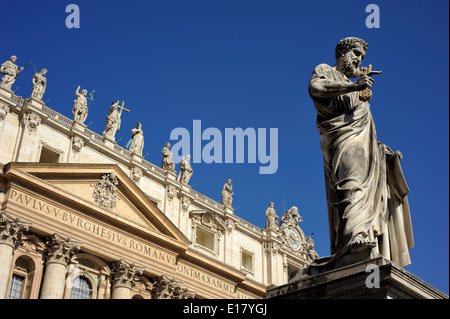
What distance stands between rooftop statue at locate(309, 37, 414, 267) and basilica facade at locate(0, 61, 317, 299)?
Result: 2115 centimetres

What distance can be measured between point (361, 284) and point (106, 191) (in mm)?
25929

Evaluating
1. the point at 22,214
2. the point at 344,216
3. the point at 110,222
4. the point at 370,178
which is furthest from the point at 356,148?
the point at 110,222

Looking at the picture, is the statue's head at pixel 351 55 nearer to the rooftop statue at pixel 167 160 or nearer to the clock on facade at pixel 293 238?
the rooftop statue at pixel 167 160

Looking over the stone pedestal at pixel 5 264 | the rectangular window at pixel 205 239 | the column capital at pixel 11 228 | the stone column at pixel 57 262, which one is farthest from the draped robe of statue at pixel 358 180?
the rectangular window at pixel 205 239

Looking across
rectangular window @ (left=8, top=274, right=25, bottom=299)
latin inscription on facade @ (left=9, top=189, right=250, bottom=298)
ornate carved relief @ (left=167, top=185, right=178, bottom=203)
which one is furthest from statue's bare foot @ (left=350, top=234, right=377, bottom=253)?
ornate carved relief @ (left=167, top=185, right=178, bottom=203)

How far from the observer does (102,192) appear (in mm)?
29531

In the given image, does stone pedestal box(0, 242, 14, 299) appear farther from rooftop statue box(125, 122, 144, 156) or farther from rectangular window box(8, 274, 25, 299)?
rooftop statue box(125, 122, 144, 156)

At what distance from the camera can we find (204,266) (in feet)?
109

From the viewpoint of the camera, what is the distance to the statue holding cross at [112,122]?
3170cm

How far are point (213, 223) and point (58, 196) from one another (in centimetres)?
1090

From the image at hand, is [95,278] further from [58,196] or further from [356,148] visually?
[356,148]

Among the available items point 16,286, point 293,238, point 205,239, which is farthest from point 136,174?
point 293,238

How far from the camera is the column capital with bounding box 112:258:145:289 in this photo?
28911 millimetres

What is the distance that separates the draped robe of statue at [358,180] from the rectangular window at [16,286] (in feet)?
74.2
